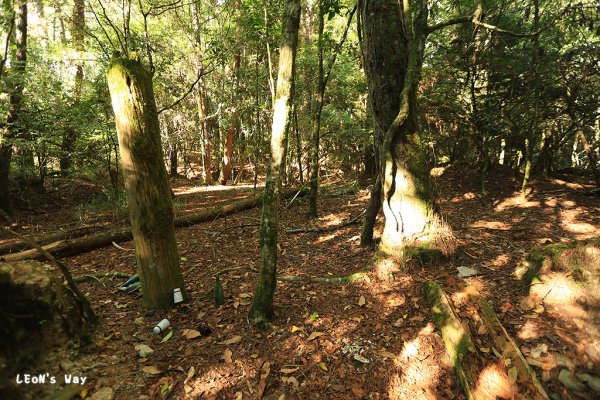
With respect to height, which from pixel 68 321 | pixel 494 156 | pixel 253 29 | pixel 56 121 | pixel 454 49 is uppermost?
pixel 253 29

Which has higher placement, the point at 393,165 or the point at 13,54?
the point at 13,54

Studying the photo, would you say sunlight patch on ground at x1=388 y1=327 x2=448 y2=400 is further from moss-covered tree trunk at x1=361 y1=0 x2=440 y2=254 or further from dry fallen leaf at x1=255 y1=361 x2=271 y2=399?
moss-covered tree trunk at x1=361 y1=0 x2=440 y2=254

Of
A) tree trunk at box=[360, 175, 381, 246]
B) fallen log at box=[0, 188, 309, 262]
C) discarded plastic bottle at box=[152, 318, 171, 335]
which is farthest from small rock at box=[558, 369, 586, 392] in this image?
fallen log at box=[0, 188, 309, 262]

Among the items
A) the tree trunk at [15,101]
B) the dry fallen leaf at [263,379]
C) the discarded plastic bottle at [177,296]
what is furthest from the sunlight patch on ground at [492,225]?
the tree trunk at [15,101]

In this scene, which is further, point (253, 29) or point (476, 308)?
point (253, 29)

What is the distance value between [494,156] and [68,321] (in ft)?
44.2

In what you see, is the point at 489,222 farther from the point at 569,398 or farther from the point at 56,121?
the point at 56,121

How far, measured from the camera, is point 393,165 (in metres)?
4.47

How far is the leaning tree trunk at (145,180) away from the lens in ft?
11.6

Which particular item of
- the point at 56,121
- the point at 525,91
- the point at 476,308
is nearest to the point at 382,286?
the point at 476,308

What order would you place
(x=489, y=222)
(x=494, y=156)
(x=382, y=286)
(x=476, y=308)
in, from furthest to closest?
(x=494, y=156) → (x=489, y=222) → (x=382, y=286) → (x=476, y=308)

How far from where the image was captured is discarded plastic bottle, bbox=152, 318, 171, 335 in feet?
11.3

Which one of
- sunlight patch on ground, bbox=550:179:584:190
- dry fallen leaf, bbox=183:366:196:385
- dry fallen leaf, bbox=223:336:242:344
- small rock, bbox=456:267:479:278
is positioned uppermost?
sunlight patch on ground, bbox=550:179:584:190

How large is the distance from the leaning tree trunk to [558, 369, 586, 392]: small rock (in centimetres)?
411
